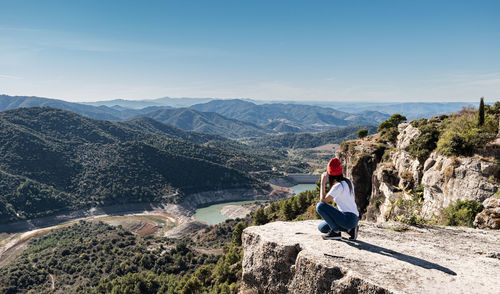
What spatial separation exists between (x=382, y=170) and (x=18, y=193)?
108 metres

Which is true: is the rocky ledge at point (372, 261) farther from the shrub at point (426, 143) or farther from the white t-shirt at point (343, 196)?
the shrub at point (426, 143)

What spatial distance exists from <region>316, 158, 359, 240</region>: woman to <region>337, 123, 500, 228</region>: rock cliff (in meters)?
3.06

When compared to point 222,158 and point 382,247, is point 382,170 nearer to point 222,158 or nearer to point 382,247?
point 382,247

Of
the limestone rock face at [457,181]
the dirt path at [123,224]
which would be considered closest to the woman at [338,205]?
the limestone rock face at [457,181]

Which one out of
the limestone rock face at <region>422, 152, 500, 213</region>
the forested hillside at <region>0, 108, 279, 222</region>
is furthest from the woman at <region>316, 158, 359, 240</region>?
the forested hillside at <region>0, 108, 279, 222</region>

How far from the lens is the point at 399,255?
549cm

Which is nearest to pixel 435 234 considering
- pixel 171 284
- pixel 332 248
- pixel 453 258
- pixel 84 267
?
pixel 453 258

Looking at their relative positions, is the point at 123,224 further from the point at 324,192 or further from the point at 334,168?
the point at 334,168

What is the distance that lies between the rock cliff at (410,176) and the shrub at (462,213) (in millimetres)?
847

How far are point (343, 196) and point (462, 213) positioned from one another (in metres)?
8.49

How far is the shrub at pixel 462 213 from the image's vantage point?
35.3 ft

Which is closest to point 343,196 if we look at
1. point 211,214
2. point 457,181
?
point 457,181

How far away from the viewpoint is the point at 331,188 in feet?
19.8

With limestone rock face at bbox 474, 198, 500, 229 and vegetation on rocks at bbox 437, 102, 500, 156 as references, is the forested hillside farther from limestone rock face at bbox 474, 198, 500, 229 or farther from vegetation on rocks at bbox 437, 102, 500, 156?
limestone rock face at bbox 474, 198, 500, 229
